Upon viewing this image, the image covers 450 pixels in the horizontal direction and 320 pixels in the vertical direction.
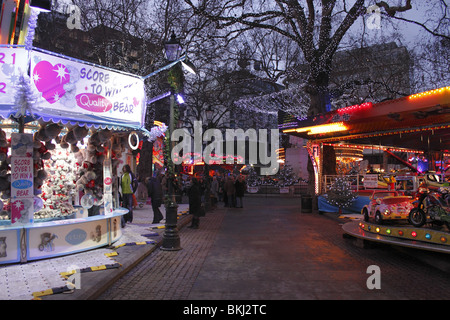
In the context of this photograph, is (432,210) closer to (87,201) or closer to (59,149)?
(87,201)

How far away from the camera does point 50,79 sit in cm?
702

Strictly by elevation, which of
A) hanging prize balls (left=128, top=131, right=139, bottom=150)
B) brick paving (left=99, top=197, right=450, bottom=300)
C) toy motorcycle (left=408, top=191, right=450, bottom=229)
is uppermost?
hanging prize balls (left=128, top=131, right=139, bottom=150)

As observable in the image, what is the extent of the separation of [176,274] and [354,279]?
3.17 meters

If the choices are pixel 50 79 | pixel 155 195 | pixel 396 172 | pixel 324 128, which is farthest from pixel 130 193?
pixel 396 172

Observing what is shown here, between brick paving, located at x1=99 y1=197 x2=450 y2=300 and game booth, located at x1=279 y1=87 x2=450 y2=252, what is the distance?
0.56 meters

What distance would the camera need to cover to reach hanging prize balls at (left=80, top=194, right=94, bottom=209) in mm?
8664

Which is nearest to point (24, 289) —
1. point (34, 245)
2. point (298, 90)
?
point (34, 245)

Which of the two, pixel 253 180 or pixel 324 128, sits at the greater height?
pixel 324 128

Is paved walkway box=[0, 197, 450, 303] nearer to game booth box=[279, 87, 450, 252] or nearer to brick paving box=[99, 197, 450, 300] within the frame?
brick paving box=[99, 197, 450, 300]

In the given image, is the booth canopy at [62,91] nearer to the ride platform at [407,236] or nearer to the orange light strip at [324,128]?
the ride platform at [407,236]

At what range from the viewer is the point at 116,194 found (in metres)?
10.1

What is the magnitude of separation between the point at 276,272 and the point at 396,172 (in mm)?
10371

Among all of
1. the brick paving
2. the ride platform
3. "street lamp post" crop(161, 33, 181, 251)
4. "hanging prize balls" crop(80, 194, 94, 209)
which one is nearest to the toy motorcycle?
the ride platform

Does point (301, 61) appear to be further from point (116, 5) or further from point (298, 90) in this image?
point (116, 5)
